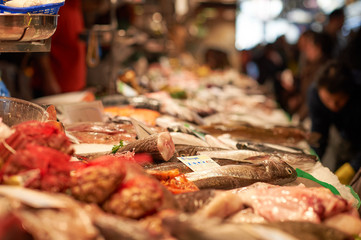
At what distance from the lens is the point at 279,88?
1254 cm

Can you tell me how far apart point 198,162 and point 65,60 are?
3926 mm

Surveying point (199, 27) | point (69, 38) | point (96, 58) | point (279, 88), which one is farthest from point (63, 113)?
point (199, 27)

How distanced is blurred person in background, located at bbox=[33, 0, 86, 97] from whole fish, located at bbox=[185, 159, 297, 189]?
12.5 ft

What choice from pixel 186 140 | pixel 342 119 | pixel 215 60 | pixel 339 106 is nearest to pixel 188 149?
pixel 186 140

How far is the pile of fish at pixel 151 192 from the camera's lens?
116cm

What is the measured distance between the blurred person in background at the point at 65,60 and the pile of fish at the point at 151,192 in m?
2.99

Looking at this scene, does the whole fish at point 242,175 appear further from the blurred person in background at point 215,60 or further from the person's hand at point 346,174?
the blurred person in background at point 215,60

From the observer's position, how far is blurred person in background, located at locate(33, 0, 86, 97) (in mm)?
5324

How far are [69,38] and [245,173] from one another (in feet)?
13.0

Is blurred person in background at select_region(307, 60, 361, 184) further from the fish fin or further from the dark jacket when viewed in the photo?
→ the fish fin

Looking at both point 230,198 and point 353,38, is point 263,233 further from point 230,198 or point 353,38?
point 353,38

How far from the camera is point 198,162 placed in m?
2.21

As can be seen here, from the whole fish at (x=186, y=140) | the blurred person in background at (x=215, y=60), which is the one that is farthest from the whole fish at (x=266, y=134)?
the blurred person in background at (x=215, y=60)

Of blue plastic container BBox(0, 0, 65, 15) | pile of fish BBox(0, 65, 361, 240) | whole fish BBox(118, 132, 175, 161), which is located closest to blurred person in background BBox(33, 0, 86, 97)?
pile of fish BBox(0, 65, 361, 240)
